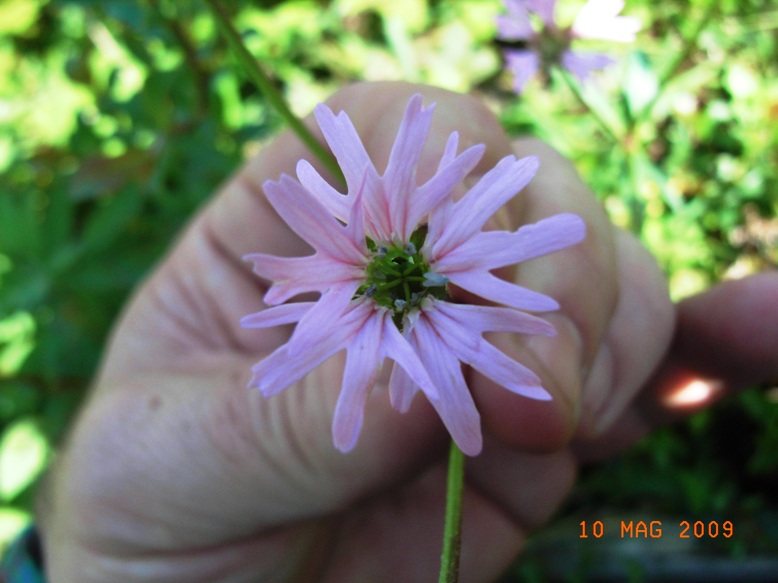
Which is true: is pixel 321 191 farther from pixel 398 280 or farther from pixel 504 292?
pixel 504 292

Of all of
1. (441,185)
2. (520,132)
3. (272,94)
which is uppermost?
(520,132)

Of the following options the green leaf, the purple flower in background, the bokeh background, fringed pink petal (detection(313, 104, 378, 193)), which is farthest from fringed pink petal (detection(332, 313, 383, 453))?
the green leaf

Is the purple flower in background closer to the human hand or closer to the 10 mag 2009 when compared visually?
the human hand

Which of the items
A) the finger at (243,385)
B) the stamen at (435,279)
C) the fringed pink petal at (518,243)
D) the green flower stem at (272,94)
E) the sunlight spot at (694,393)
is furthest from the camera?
the sunlight spot at (694,393)

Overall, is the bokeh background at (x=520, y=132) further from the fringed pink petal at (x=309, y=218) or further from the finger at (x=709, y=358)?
the fringed pink petal at (x=309, y=218)

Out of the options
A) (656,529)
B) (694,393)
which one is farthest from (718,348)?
(656,529)

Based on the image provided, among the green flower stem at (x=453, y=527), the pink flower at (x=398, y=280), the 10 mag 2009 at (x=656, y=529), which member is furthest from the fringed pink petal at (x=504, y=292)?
the 10 mag 2009 at (x=656, y=529)
